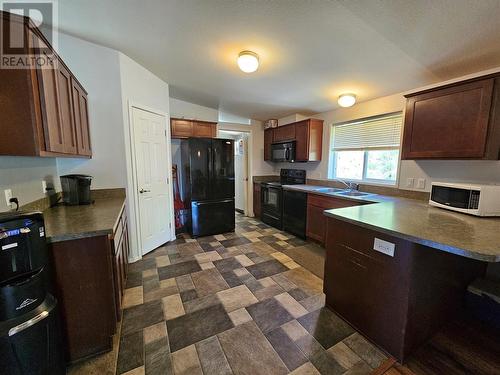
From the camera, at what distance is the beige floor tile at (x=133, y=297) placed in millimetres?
1943

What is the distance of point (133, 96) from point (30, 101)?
62.6 inches

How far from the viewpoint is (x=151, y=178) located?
300 cm

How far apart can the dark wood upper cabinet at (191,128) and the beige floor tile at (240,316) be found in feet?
9.85

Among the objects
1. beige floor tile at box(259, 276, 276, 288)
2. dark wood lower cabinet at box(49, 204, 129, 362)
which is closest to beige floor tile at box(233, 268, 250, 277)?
beige floor tile at box(259, 276, 276, 288)

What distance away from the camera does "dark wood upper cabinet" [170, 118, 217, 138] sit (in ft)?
11.9

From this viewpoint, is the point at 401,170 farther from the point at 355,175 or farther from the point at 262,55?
the point at 262,55

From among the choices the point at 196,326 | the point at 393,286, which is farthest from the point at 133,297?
the point at 393,286

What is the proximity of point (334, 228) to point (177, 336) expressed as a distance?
155 cm

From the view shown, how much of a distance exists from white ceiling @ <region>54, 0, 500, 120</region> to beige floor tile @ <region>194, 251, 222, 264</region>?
252cm

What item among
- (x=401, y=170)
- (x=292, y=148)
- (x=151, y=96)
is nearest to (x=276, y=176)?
(x=292, y=148)

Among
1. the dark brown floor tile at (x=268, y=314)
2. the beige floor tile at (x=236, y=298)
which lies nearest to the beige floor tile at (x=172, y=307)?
the beige floor tile at (x=236, y=298)

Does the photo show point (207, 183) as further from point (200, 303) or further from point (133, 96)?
point (200, 303)

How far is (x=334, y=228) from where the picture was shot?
5.86ft

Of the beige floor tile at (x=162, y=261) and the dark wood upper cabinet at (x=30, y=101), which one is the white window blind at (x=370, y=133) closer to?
the beige floor tile at (x=162, y=261)
